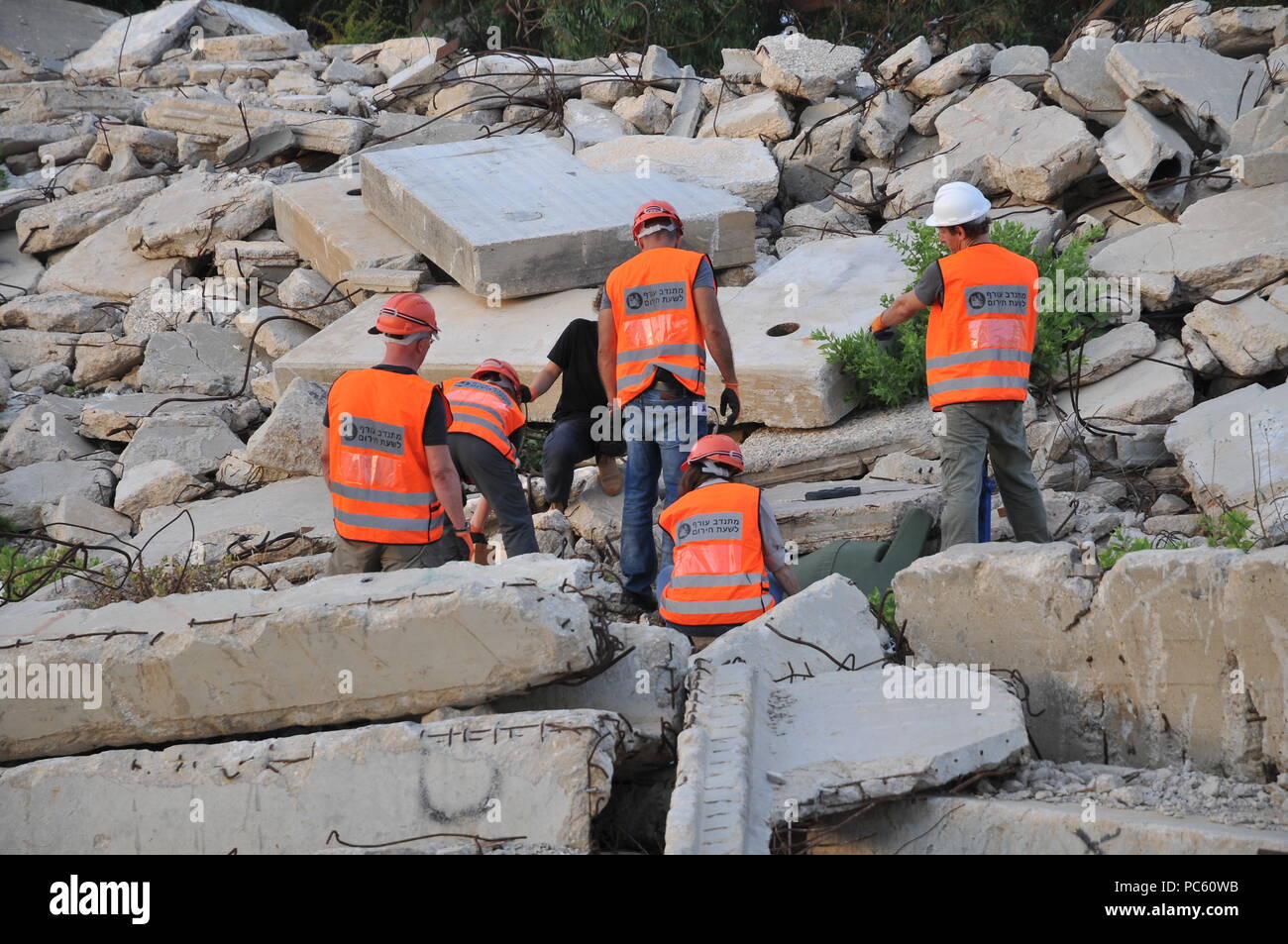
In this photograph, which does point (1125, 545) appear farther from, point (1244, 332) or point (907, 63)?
point (907, 63)

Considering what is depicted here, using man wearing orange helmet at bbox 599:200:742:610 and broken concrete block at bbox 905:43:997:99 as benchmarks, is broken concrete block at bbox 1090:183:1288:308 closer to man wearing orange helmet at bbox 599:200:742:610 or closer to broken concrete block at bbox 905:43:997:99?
broken concrete block at bbox 905:43:997:99

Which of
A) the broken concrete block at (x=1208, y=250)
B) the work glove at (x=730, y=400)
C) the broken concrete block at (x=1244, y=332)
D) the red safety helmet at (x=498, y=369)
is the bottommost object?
the work glove at (x=730, y=400)

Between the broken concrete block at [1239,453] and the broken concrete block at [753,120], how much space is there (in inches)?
196

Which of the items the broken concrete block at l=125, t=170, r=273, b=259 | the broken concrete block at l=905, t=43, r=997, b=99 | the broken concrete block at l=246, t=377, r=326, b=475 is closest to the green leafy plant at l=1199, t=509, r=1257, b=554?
the broken concrete block at l=246, t=377, r=326, b=475

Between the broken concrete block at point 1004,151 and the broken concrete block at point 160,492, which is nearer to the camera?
Result: the broken concrete block at point 160,492

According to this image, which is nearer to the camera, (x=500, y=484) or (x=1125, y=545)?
Result: (x=1125, y=545)

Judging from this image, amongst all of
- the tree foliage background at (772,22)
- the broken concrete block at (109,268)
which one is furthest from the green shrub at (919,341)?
the tree foliage background at (772,22)

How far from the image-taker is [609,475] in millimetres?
6930

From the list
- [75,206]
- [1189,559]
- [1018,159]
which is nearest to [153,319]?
[75,206]

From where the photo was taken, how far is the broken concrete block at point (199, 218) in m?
10.2

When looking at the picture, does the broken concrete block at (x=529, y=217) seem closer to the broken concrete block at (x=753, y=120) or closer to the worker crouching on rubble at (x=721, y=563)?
the broken concrete block at (x=753, y=120)

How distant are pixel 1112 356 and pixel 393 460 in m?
4.15

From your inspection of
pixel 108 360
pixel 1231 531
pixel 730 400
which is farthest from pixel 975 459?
pixel 108 360

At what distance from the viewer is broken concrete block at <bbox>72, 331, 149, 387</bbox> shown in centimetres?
955
